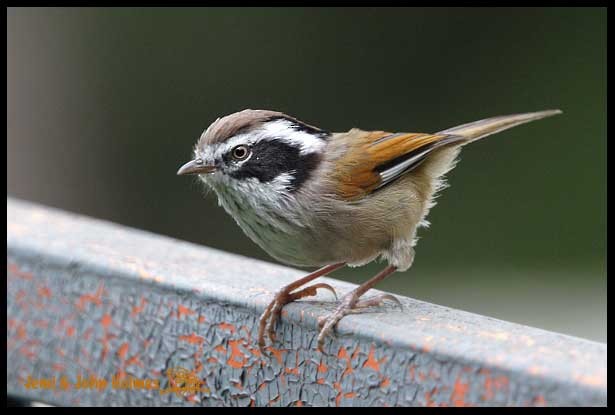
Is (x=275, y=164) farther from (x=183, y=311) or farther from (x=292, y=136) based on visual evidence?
(x=183, y=311)

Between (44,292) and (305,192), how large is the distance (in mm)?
1021

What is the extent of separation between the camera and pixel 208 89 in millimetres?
9898

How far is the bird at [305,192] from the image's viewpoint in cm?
390

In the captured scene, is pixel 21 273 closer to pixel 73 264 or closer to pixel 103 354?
pixel 73 264

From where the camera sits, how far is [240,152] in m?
3.94

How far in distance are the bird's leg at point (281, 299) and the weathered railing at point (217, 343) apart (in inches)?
1.2

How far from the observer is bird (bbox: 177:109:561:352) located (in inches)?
154

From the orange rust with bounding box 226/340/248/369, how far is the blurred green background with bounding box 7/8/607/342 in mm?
5907

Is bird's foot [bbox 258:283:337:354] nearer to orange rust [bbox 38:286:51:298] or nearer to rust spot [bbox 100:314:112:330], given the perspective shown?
rust spot [bbox 100:314:112:330]

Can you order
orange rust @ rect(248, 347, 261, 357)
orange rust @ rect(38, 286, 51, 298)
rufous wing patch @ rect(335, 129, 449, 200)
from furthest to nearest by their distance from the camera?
rufous wing patch @ rect(335, 129, 449, 200), orange rust @ rect(38, 286, 51, 298), orange rust @ rect(248, 347, 261, 357)

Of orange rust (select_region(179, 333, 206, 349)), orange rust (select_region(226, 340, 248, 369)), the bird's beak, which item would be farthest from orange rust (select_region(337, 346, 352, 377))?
the bird's beak

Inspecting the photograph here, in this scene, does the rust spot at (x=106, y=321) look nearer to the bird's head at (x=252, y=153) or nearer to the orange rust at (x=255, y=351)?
the orange rust at (x=255, y=351)
